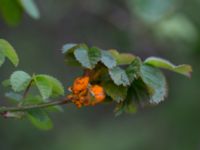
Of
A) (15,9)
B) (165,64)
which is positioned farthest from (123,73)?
(15,9)

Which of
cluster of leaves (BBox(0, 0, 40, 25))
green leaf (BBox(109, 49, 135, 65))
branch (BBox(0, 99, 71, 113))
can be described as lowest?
branch (BBox(0, 99, 71, 113))

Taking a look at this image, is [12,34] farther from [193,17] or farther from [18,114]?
[18,114]

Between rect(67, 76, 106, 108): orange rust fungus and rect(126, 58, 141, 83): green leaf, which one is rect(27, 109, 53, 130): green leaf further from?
rect(126, 58, 141, 83): green leaf

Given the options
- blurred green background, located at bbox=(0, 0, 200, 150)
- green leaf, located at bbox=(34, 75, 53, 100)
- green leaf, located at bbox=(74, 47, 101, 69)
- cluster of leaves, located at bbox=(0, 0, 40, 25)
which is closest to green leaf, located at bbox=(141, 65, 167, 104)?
green leaf, located at bbox=(74, 47, 101, 69)

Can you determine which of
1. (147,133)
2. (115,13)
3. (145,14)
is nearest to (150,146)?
(147,133)

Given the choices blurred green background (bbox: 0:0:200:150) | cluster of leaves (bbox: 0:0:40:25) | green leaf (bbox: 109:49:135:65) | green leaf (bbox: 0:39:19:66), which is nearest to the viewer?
green leaf (bbox: 0:39:19:66)

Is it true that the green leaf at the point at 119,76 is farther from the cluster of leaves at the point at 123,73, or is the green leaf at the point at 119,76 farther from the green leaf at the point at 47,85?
the green leaf at the point at 47,85

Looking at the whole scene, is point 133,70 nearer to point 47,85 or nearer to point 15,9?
point 47,85
